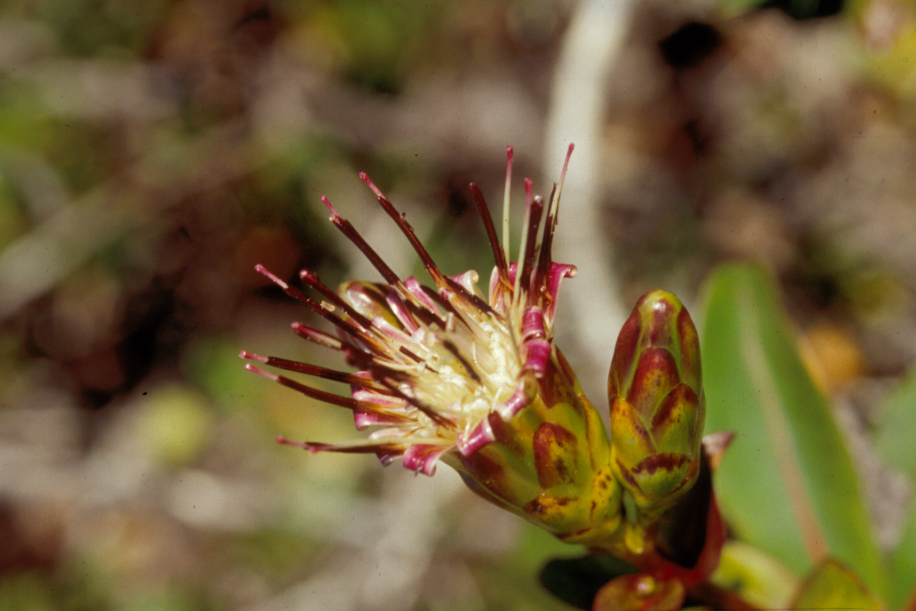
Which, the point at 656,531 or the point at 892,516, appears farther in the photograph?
the point at 892,516

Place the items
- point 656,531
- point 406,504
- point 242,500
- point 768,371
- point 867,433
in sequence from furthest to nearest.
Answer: point 242,500, point 406,504, point 867,433, point 768,371, point 656,531

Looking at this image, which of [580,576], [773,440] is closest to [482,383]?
[580,576]

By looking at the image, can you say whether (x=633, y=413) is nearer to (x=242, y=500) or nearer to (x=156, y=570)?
(x=242, y=500)

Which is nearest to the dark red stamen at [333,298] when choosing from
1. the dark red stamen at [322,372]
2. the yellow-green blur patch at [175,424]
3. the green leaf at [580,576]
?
the dark red stamen at [322,372]

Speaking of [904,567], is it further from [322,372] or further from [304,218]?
[304,218]

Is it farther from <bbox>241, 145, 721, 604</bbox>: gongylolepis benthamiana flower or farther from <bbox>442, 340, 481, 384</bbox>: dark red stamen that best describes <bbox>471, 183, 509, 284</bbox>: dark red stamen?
<bbox>442, 340, 481, 384</bbox>: dark red stamen

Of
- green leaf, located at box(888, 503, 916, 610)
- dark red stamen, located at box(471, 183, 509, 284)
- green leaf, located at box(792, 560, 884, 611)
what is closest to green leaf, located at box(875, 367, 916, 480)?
green leaf, located at box(888, 503, 916, 610)

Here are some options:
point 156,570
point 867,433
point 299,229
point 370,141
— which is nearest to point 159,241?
point 299,229
